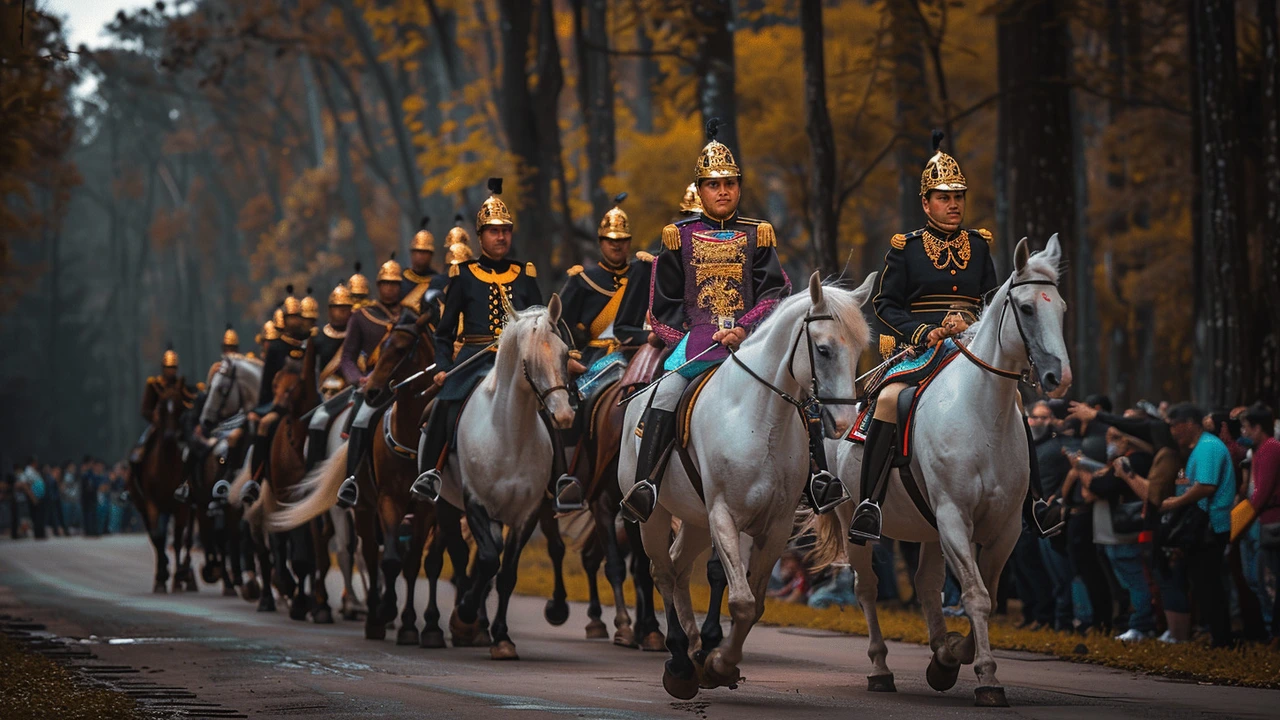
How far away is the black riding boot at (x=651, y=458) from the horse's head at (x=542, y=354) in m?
1.82

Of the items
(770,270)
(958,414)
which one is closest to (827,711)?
(958,414)

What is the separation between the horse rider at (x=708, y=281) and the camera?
38.0ft

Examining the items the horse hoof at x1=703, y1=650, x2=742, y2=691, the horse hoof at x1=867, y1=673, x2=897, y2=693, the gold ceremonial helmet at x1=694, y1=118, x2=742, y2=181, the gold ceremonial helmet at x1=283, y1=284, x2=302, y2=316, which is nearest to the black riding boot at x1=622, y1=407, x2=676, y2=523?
the horse hoof at x1=703, y1=650, x2=742, y2=691

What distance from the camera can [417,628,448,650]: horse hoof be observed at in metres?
14.9

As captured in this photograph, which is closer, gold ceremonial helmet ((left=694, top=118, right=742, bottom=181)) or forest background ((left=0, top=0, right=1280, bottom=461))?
gold ceremonial helmet ((left=694, top=118, right=742, bottom=181))

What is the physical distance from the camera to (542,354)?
13.6 meters

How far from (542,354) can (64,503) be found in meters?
45.8

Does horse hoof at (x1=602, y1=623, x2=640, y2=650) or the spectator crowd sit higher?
the spectator crowd

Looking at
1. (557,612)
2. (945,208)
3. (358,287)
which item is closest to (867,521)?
(945,208)

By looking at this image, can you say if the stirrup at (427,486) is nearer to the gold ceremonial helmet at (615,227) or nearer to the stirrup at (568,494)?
the stirrup at (568,494)

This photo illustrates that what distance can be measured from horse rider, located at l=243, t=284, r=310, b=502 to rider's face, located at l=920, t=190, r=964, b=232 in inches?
348

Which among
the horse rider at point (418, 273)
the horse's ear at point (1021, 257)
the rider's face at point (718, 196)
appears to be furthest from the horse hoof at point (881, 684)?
the horse rider at point (418, 273)

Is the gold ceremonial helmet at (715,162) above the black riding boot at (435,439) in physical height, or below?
above

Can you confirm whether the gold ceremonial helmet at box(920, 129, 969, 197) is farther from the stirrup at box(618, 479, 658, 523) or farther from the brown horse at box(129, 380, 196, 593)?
the brown horse at box(129, 380, 196, 593)
